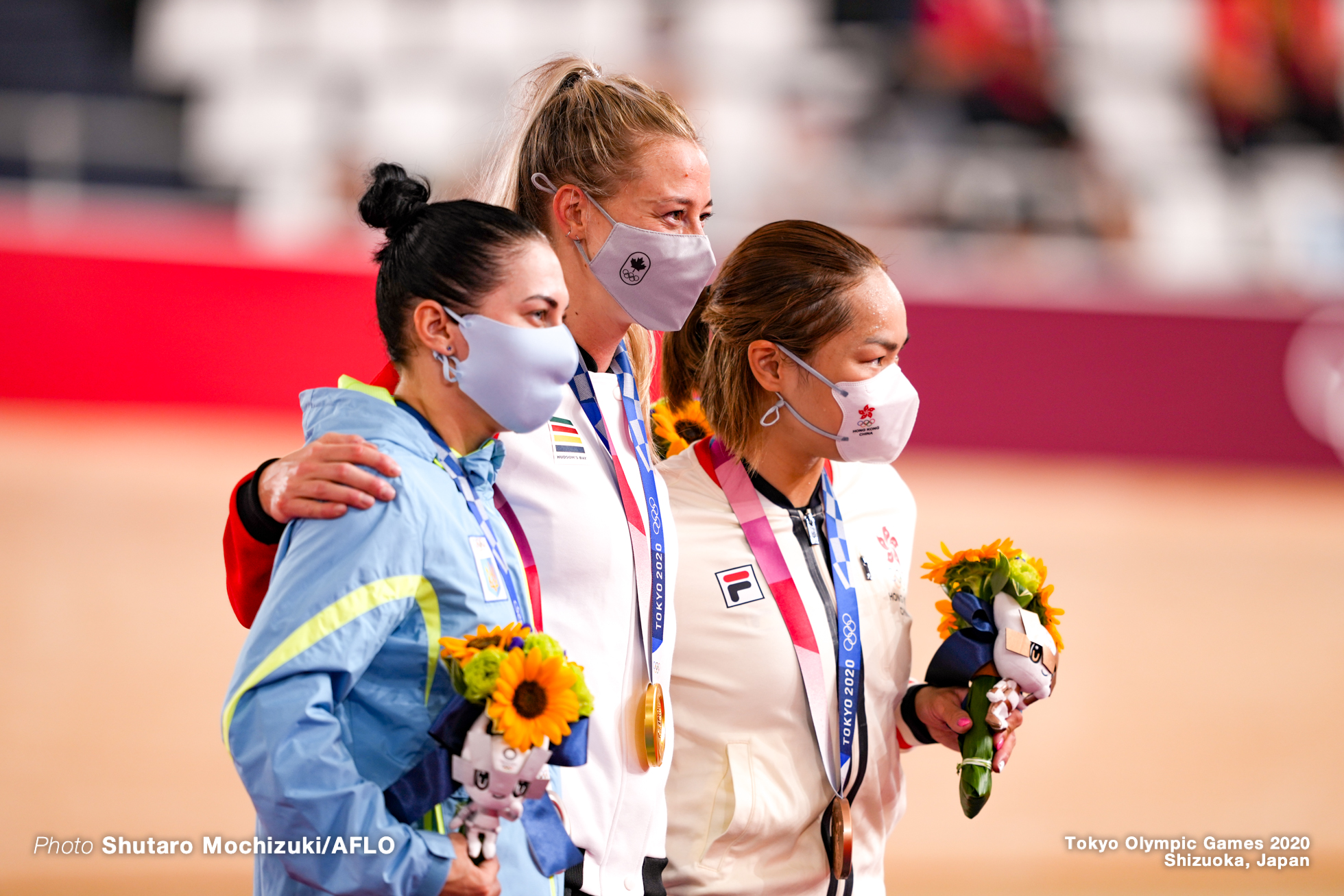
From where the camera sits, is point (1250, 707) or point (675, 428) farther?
point (1250, 707)

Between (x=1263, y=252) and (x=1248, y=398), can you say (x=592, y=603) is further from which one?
(x=1263, y=252)

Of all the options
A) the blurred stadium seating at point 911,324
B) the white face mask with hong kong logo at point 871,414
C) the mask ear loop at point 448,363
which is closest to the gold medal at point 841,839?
the white face mask with hong kong logo at point 871,414

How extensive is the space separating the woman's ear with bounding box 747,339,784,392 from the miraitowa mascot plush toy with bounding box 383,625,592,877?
0.98 m

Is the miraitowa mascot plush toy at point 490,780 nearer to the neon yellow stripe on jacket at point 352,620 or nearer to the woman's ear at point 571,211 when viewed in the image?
the neon yellow stripe on jacket at point 352,620

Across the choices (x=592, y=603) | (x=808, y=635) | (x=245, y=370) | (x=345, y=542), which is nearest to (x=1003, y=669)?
(x=808, y=635)

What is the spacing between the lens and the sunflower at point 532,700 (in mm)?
1536

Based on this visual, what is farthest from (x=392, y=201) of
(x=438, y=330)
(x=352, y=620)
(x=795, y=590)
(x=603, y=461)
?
(x=795, y=590)

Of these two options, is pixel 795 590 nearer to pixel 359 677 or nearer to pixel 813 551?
pixel 813 551

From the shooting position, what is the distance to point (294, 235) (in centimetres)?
969

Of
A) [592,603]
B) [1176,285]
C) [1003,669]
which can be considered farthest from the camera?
[1176,285]

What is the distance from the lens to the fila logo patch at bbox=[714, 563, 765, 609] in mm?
2303

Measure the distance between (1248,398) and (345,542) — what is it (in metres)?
9.97

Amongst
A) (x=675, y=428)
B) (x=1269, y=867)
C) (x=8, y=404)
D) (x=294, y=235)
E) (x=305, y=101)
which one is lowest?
(x=1269, y=867)

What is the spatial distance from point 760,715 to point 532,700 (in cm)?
77
